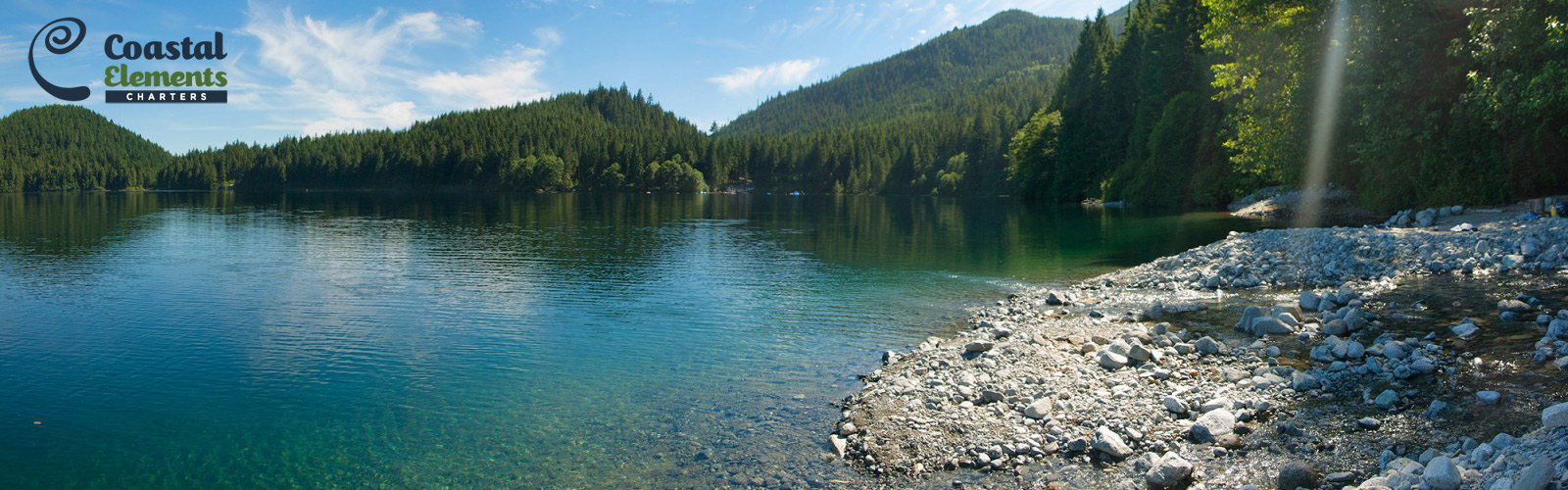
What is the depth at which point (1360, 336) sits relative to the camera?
16.0 m

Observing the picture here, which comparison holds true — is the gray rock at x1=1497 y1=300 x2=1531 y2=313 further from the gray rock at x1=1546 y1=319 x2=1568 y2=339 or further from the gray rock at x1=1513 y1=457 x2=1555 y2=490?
the gray rock at x1=1513 y1=457 x2=1555 y2=490

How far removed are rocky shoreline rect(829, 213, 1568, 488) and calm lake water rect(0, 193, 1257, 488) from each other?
1.90 m

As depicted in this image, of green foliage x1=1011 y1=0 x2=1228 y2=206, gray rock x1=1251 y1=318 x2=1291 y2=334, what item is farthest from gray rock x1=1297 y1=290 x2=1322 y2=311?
green foliage x1=1011 y1=0 x2=1228 y2=206

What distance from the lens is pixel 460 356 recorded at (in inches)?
740

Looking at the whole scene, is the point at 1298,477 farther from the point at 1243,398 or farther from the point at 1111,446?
the point at 1243,398

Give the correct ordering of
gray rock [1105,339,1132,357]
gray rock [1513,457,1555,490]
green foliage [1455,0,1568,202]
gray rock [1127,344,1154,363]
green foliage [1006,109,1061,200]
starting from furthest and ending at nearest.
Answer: green foliage [1006,109,1061,200], green foliage [1455,0,1568,202], gray rock [1105,339,1132,357], gray rock [1127,344,1154,363], gray rock [1513,457,1555,490]

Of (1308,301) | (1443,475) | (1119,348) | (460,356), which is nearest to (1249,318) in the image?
(1308,301)

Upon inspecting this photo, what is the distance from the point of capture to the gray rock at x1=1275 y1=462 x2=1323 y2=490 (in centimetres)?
918

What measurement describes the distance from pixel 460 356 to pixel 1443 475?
57.9ft

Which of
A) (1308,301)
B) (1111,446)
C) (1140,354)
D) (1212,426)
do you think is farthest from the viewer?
(1308,301)

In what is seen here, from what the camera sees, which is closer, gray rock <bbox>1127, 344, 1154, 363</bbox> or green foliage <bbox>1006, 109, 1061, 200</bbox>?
gray rock <bbox>1127, 344, 1154, 363</bbox>

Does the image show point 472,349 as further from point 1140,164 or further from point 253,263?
point 1140,164

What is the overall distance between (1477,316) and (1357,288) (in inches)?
210

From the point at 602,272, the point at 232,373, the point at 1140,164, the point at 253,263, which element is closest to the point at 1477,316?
the point at 232,373
